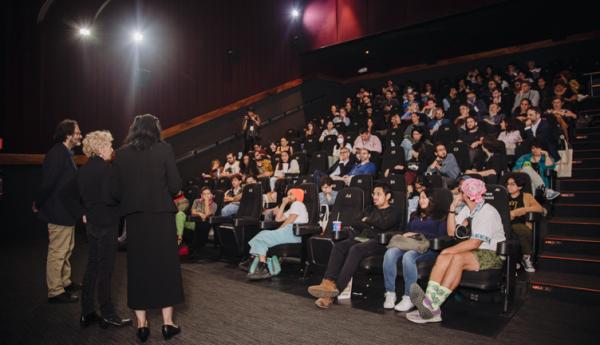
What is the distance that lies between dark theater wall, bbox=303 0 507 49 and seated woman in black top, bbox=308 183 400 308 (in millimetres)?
6286

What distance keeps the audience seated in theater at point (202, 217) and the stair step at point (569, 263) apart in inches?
147

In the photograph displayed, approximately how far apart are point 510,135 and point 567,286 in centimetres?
286

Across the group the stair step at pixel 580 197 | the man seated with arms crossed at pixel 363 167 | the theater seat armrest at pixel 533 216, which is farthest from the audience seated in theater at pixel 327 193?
the stair step at pixel 580 197

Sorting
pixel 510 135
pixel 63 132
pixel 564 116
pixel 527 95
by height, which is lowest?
pixel 63 132

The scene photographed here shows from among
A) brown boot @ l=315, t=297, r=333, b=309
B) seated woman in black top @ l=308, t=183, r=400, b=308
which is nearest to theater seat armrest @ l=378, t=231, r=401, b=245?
seated woman in black top @ l=308, t=183, r=400, b=308

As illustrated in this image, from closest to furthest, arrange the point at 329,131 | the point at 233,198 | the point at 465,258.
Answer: the point at 465,258, the point at 233,198, the point at 329,131

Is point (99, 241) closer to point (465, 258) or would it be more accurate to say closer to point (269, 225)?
point (269, 225)

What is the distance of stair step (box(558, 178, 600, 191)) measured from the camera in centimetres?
438

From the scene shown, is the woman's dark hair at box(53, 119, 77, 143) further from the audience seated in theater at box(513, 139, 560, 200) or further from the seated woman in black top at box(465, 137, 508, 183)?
the audience seated in theater at box(513, 139, 560, 200)

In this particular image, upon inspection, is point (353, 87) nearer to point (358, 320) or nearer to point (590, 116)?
point (590, 116)

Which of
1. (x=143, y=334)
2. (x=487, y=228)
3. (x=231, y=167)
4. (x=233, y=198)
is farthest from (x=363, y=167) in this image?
(x=143, y=334)

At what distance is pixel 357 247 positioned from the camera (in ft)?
10.9

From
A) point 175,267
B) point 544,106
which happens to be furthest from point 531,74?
point 175,267

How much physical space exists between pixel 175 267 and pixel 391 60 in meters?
10.0
